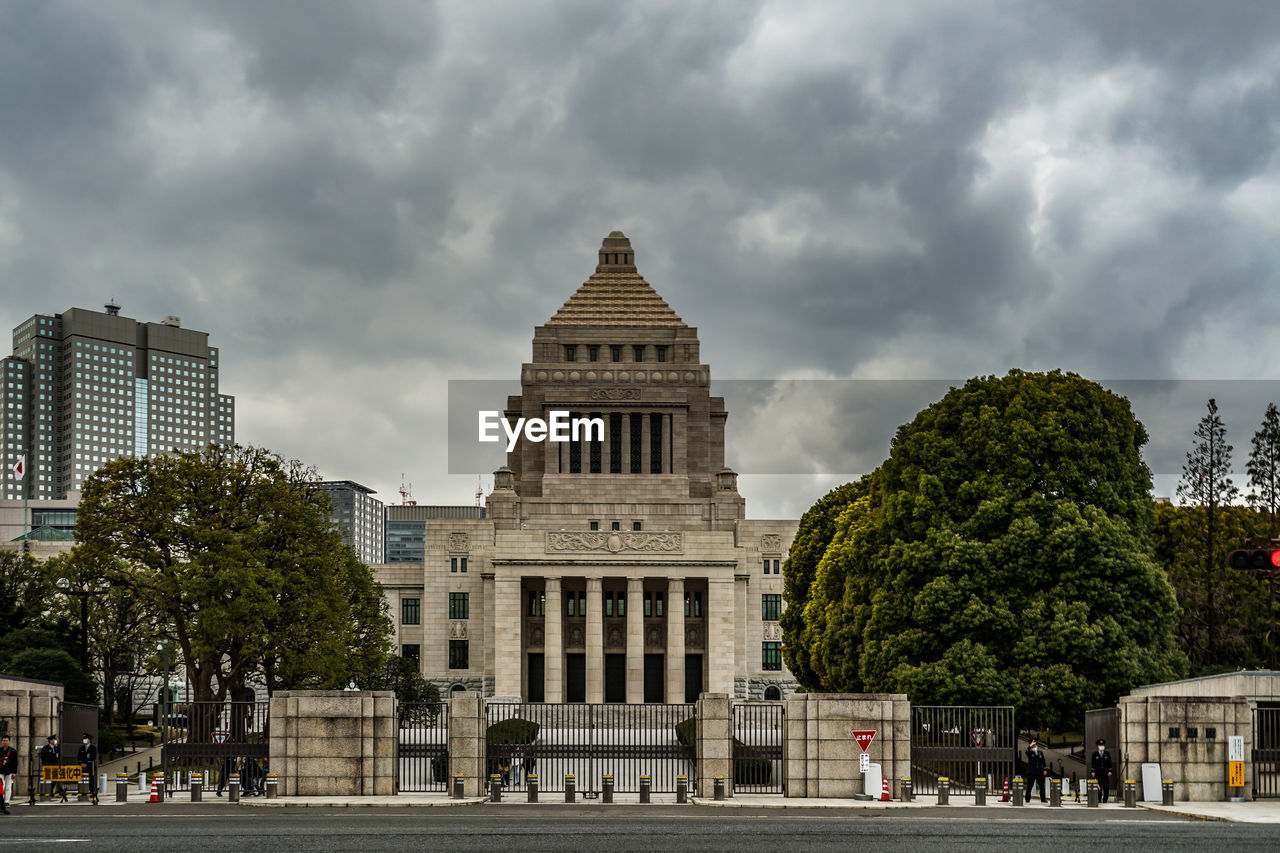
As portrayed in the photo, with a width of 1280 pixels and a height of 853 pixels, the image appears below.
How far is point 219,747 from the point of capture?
3691 centimetres

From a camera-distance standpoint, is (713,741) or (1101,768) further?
(713,741)

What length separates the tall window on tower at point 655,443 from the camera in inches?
4124

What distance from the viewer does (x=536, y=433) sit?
106188mm

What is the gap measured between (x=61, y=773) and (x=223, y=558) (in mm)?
14302

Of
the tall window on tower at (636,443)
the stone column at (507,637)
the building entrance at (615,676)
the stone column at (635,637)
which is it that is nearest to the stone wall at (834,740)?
the stone column at (507,637)

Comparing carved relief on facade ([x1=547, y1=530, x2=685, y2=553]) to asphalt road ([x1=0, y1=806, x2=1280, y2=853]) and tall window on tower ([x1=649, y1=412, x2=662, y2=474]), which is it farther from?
asphalt road ([x1=0, y1=806, x2=1280, y2=853])

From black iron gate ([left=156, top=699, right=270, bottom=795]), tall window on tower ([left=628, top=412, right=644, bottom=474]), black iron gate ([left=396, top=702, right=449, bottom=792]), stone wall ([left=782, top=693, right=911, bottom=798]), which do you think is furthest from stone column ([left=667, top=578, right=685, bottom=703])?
stone wall ([left=782, top=693, right=911, bottom=798])

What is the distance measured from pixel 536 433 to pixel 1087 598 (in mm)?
66331

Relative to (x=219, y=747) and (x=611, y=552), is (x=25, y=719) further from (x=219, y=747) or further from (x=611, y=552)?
(x=611, y=552)

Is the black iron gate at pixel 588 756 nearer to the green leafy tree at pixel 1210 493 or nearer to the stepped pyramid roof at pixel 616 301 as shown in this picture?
the green leafy tree at pixel 1210 493

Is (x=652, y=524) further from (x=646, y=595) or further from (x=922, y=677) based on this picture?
(x=922, y=677)

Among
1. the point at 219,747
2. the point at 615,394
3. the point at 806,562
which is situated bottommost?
the point at 219,747

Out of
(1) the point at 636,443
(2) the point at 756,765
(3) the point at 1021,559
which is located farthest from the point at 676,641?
(2) the point at 756,765

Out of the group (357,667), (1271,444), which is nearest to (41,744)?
(357,667)
